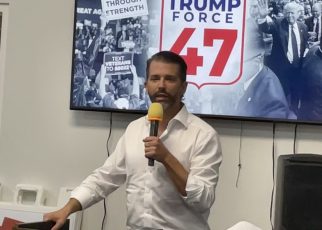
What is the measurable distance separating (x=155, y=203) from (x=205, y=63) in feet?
3.73

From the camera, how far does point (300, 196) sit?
126 cm

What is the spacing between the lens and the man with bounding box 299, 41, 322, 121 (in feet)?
8.83

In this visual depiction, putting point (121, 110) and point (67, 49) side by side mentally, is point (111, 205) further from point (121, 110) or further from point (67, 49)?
point (67, 49)

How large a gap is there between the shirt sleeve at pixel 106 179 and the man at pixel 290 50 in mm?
1095

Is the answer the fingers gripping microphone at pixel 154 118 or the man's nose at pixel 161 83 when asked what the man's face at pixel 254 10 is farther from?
the fingers gripping microphone at pixel 154 118

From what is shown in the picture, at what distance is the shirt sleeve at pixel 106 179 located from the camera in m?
2.00

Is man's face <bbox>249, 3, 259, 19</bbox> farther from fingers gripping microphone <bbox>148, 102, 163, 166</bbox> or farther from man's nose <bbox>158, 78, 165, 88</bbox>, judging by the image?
fingers gripping microphone <bbox>148, 102, 163, 166</bbox>

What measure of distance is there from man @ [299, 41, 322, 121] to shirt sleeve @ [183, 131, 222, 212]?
0.98 m

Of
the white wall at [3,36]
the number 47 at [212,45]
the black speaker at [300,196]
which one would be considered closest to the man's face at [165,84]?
the black speaker at [300,196]

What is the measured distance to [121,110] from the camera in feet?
9.27

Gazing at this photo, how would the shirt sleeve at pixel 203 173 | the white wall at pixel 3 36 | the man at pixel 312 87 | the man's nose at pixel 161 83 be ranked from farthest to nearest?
the white wall at pixel 3 36
the man at pixel 312 87
the man's nose at pixel 161 83
the shirt sleeve at pixel 203 173

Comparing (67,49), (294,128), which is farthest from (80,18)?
(294,128)

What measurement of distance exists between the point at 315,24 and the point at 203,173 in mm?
1341

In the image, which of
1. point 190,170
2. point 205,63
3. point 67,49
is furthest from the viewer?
point 67,49
